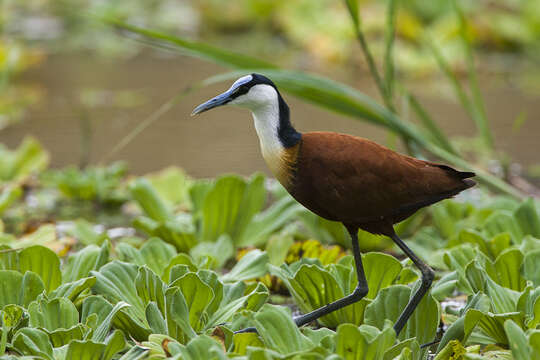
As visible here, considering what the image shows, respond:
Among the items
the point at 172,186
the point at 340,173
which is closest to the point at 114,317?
the point at 340,173

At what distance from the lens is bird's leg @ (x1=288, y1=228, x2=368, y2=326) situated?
91.2 inches

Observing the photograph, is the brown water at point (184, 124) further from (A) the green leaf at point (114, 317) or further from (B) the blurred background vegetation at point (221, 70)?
(A) the green leaf at point (114, 317)

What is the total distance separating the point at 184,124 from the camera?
579cm

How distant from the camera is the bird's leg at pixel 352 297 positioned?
2.32 meters

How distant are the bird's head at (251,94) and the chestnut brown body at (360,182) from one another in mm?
142

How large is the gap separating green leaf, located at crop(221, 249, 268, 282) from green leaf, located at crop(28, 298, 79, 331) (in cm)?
65

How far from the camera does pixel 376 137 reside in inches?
207

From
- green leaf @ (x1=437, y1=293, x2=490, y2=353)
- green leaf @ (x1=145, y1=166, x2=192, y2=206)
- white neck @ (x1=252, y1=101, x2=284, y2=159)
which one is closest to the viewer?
green leaf @ (x1=437, y1=293, x2=490, y2=353)

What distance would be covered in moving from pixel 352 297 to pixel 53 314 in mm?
797

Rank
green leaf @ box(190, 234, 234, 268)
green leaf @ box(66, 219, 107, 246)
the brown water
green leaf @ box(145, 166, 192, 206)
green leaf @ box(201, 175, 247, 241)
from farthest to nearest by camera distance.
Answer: the brown water
green leaf @ box(145, 166, 192, 206)
green leaf @ box(201, 175, 247, 241)
green leaf @ box(66, 219, 107, 246)
green leaf @ box(190, 234, 234, 268)

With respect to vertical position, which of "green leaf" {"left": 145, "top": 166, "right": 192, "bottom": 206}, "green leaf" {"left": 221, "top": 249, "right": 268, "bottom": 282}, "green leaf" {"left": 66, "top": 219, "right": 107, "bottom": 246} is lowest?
"green leaf" {"left": 145, "top": 166, "right": 192, "bottom": 206}

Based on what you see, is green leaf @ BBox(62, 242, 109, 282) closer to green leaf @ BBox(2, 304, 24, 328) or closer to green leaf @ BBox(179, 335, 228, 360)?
green leaf @ BBox(2, 304, 24, 328)

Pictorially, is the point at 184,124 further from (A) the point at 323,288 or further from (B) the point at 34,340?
(B) the point at 34,340

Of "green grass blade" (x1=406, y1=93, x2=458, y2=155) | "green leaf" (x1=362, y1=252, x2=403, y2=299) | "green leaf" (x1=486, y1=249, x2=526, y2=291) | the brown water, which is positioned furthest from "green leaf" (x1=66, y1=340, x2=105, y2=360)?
the brown water
